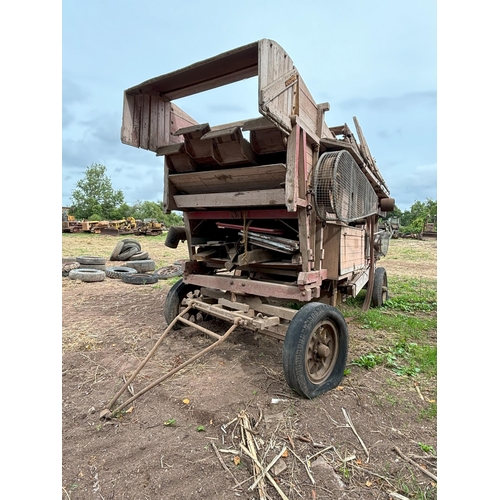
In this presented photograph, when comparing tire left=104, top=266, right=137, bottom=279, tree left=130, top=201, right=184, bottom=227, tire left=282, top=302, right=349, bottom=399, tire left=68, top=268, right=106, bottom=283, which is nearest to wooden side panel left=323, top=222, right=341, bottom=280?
tire left=282, top=302, right=349, bottom=399

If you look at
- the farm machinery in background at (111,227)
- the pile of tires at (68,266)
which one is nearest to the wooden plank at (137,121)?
the pile of tires at (68,266)

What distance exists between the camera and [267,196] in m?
3.45

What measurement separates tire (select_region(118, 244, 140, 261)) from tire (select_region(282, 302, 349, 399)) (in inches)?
→ 437

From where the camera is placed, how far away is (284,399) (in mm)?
2955

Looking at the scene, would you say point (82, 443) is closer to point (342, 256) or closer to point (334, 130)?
point (342, 256)

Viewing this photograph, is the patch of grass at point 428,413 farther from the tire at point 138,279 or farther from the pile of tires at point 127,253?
the pile of tires at point 127,253

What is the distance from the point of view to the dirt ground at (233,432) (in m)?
2.02

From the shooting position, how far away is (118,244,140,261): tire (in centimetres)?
1283

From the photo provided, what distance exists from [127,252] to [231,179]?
1054 cm

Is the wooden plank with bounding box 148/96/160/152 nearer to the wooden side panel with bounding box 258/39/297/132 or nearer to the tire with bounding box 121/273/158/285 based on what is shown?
the wooden side panel with bounding box 258/39/297/132

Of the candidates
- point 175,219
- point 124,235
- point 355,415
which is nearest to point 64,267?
point 355,415

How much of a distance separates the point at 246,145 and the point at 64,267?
8.44 m

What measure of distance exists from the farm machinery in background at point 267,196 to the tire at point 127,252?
9029 millimetres

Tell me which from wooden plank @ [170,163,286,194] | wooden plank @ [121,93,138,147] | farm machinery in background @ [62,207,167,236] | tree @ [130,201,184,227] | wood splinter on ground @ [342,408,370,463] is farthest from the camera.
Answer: tree @ [130,201,184,227]
